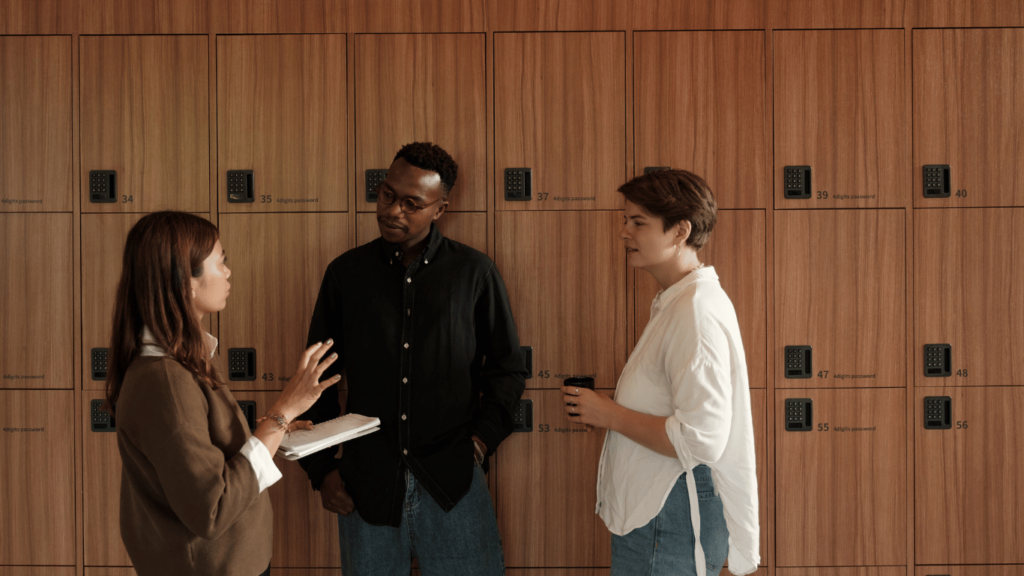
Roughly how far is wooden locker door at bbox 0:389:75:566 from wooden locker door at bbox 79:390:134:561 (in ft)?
0.20

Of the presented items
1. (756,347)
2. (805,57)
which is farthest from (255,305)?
(805,57)

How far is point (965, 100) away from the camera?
245cm

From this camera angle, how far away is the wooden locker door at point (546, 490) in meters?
2.45

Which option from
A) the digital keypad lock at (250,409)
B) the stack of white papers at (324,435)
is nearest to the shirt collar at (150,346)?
the stack of white papers at (324,435)

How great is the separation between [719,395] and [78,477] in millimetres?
2666

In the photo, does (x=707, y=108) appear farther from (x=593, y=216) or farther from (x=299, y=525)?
(x=299, y=525)

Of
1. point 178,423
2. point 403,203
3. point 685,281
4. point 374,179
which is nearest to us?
point 178,423

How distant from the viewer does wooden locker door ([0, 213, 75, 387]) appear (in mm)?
2441

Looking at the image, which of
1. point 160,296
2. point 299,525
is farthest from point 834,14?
point 299,525

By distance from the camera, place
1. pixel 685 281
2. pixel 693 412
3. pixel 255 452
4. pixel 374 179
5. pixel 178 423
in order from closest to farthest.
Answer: pixel 178 423
pixel 255 452
pixel 693 412
pixel 685 281
pixel 374 179

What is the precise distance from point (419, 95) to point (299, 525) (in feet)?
6.34

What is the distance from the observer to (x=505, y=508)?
2449 mm

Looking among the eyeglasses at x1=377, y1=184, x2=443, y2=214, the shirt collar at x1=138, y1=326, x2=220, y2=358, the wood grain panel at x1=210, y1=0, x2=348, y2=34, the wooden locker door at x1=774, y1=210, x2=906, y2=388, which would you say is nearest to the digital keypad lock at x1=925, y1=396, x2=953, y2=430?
the wooden locker door at x1=774, y1=210, x2=906, y2=388

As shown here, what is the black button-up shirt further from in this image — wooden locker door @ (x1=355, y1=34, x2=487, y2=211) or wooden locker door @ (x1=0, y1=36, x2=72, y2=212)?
wooden locker door @ (x1=0, y1=36, x2=72, y2=212)
